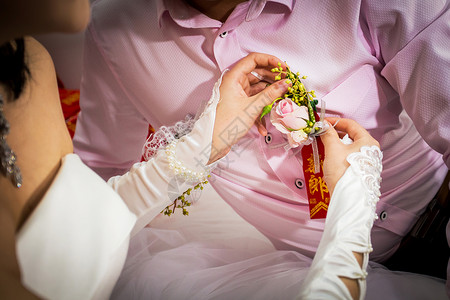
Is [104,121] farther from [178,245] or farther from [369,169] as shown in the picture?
[369,169]

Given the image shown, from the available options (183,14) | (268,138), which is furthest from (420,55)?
(183,14)

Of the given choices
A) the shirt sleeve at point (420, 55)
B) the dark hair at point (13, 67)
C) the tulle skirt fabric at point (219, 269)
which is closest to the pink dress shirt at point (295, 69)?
the shirt sleeve at point (420, 55)

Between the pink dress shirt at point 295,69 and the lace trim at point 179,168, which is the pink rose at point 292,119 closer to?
the pink dress shirt at point 295,69

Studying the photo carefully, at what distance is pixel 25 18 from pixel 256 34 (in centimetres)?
73

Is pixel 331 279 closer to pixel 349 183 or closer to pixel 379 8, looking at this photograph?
pixel 349 183

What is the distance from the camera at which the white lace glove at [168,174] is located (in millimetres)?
1030

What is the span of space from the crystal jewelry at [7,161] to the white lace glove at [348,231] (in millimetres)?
619

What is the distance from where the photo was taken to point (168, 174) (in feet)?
3.41

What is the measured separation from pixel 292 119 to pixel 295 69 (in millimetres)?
233

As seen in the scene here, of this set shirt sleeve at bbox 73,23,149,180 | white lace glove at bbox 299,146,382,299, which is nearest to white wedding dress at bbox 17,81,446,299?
white lace glove at bbox 299,146,382,299

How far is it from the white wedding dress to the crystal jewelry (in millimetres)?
66

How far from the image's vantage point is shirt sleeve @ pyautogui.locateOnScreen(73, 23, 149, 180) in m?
1.43

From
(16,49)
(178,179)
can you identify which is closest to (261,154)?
(178,179)

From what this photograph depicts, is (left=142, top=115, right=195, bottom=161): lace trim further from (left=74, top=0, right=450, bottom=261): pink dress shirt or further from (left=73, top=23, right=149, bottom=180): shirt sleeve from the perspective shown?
(left=73, top=23, right=149, bottom=180): shirt sleeve
